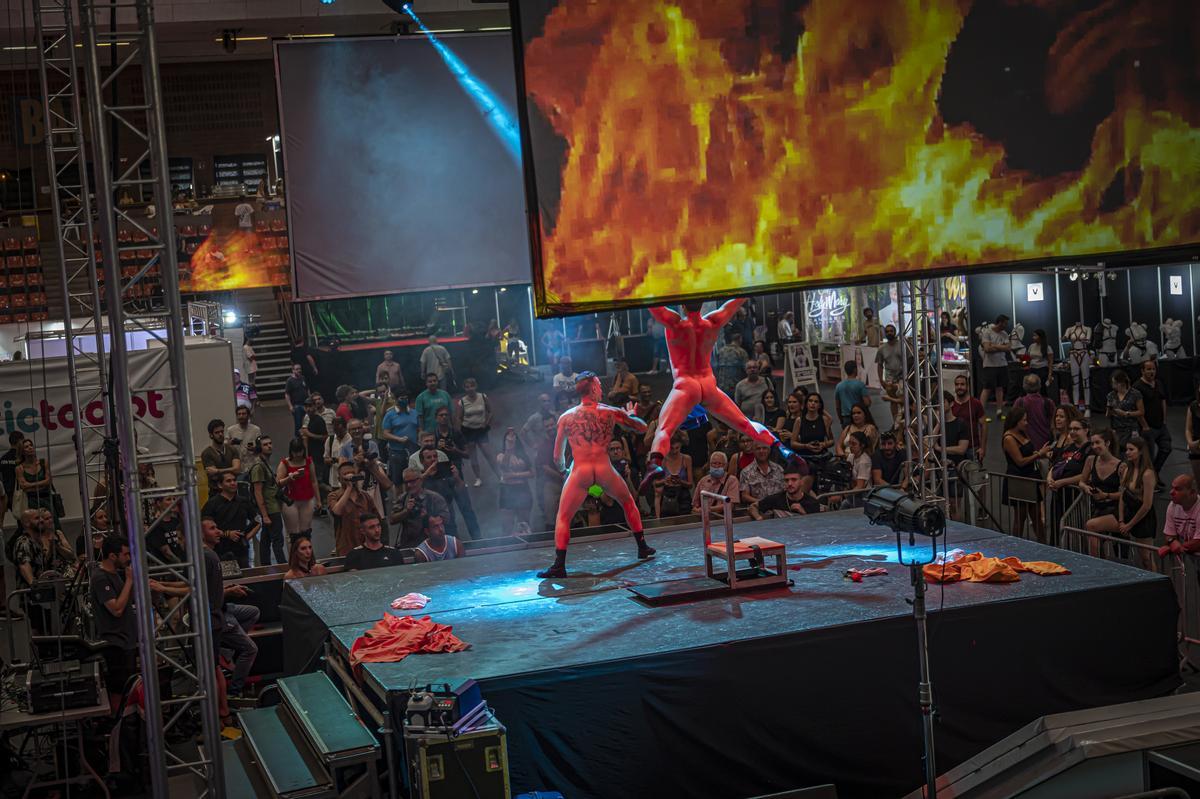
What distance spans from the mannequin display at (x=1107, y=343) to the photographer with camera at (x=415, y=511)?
13547 millimetres

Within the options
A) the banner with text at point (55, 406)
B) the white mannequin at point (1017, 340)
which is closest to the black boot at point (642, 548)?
the banner with text at point (55, 406)

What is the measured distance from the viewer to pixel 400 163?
36.4 feet

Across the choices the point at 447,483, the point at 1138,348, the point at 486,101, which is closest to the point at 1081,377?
the point at 1138,348

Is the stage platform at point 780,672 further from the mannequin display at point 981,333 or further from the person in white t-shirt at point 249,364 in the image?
the person in white t-shirt at point 249,364

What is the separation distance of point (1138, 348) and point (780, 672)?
14427mm

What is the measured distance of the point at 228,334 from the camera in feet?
72.4

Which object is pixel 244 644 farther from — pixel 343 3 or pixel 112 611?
pixel 343 3

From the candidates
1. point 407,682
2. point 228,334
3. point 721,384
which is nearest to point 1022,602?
point 407,682

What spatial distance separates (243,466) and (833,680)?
298 inches

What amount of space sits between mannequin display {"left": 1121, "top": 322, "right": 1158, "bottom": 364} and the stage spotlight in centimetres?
1395

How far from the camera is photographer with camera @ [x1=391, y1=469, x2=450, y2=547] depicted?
10648 millimetres

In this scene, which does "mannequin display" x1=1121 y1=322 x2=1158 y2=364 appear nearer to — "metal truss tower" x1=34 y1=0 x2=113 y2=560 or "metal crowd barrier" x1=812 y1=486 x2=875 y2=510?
Result: "metal crowd barrier" x1=812 y1=486 x2=875 y2=510

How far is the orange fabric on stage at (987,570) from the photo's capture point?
331 inches

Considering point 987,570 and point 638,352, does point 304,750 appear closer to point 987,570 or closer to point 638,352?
point 987,570
